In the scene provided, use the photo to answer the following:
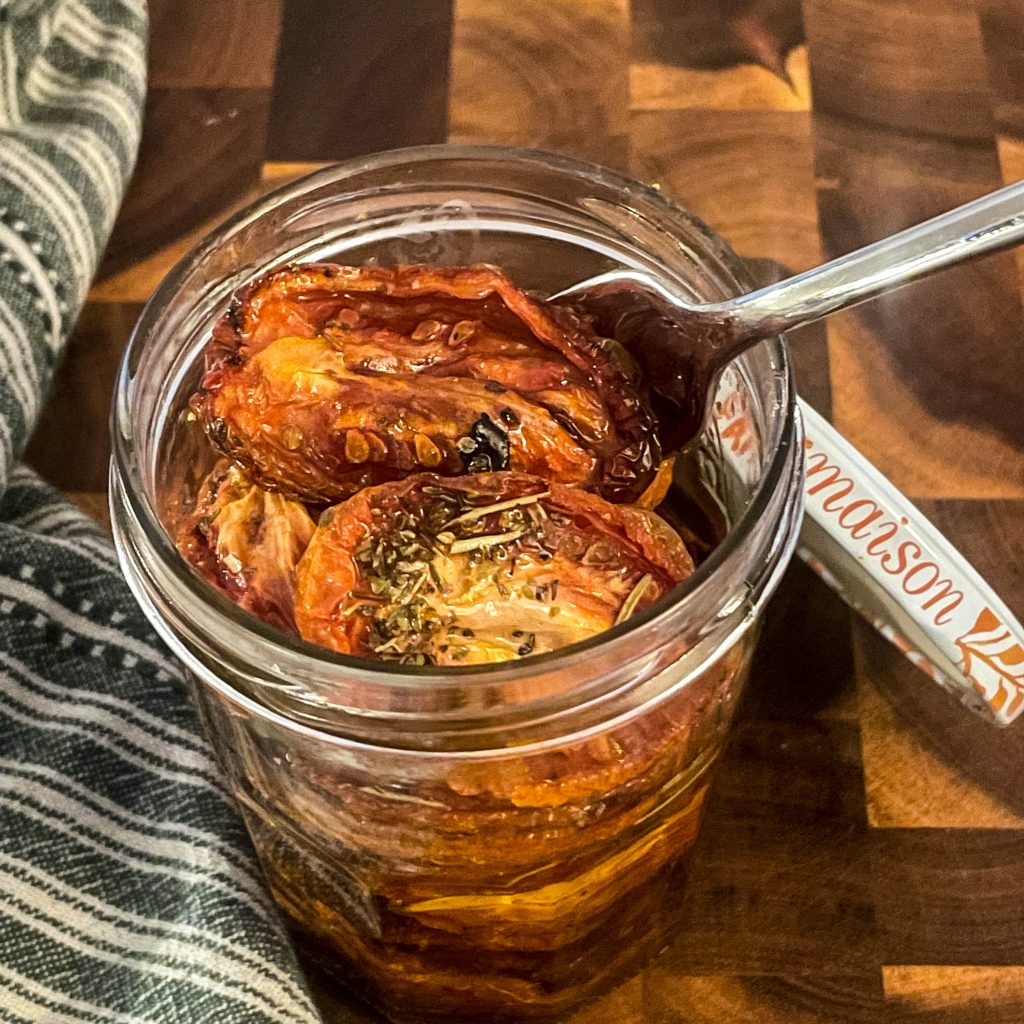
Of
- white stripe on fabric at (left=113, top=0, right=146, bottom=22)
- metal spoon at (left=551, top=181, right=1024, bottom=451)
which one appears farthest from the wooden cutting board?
metal spoon at (left=551, top=181, right=1024, bottom=451)

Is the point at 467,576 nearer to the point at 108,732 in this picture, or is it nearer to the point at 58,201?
the point at 108,732

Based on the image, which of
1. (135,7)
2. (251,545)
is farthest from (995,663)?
(135,7)

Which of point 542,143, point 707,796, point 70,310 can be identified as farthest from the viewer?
point 542,143

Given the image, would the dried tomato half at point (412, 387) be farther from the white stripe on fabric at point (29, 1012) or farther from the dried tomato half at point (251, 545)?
the white stripe on fabric at point (29, 1012)

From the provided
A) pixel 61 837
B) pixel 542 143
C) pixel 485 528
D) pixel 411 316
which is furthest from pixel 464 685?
pixel 542 143

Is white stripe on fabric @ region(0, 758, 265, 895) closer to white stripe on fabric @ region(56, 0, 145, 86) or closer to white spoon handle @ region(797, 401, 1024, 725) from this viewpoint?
white spoon handle @ region(797, 401, 1024, 725)

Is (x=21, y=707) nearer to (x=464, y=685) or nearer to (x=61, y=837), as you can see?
(x=61, y=837)
